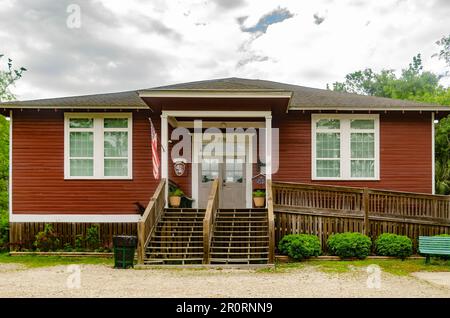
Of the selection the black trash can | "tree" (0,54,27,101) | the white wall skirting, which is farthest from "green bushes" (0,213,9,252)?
"tree" (0,54,27,101)

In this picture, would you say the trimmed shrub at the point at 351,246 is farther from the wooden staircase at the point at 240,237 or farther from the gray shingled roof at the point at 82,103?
the gray shingled roof at the point at 82,103

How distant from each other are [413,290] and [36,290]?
21.8ft

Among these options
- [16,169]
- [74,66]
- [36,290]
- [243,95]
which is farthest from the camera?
[74,66]

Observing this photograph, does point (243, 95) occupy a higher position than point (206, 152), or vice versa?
point (243, 95)

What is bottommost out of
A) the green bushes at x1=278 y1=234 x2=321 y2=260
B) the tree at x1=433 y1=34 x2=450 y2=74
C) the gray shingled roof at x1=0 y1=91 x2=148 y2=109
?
the green bushes at x1=278 y1=234 x2=321 y2=260

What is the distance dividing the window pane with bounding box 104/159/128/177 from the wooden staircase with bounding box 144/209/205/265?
7.93 feet

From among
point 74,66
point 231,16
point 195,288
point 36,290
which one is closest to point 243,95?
point 195,288

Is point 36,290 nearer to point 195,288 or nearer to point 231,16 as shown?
point 195,288

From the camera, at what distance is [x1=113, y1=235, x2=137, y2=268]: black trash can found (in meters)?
12.4

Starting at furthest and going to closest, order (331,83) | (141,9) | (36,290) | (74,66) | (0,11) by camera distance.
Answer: (331,83) < (0,11) < (74,66) < (141,9) < (36,290)

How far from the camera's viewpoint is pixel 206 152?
675 inches

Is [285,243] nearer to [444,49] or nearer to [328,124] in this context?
[328,124]

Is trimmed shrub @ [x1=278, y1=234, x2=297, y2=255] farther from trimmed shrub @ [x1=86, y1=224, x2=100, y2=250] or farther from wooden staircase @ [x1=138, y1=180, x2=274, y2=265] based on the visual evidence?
trimmed shrub @ [x1=86, y1=224, x2=100, y2=250]

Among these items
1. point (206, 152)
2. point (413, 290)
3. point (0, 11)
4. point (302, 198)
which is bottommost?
point (413, 290)
